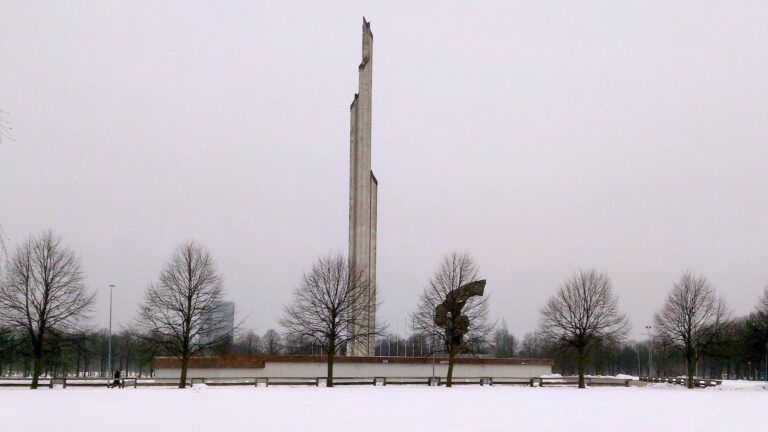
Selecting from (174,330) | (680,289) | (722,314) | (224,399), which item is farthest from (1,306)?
(722,314)

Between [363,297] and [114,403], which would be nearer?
[114,403]

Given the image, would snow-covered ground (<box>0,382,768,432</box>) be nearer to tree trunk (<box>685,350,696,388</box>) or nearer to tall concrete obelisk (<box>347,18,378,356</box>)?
tree trunk (<box>685,350,696,388</box>)

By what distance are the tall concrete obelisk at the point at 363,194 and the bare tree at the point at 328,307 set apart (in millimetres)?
4039

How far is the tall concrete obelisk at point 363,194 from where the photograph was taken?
60.0 meters

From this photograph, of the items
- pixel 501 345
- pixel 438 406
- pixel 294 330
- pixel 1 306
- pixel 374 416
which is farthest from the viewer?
pixel 501 345

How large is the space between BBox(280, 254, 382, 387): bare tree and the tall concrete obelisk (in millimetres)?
4039

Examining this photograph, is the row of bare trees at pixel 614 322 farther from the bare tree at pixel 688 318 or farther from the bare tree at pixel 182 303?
the bare tree at pixel 182 303

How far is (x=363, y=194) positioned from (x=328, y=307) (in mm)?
13695

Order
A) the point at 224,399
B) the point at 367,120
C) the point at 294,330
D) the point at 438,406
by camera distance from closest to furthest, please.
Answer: the point at 438,406
the point at 224,399
the point at 294,330
the point at 367,120

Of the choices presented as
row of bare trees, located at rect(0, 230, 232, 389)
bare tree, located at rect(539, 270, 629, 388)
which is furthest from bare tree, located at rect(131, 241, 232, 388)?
bare tree, located at rect(539, 270, 629, 388)

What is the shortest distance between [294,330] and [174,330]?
875cm

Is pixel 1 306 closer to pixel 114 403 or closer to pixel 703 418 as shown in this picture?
pixel 114 403

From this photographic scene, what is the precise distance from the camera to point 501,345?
152m

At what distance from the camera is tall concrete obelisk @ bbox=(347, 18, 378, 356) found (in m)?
60.0
